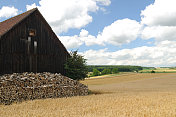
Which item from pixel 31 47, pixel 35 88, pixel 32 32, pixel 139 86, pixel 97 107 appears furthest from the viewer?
pixel 139 86

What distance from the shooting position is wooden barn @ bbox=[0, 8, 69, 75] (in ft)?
66.1

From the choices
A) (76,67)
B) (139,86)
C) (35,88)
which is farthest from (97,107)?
(139,86)

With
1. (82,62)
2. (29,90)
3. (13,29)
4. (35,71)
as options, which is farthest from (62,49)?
(29,90)

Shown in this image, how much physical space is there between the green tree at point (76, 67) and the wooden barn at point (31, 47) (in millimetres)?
842

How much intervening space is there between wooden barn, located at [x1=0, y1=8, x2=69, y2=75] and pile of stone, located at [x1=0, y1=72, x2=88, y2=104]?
6.96 ft

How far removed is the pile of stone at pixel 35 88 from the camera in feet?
51.0

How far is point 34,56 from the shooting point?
22.2m

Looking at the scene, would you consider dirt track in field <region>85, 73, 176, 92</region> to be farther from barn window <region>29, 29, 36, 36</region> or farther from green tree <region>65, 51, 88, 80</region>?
barn window <region>29, 29, 36, 36</region>

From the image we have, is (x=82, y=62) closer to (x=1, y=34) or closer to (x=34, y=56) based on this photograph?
(x=34, y=56)

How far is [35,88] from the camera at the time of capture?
16984mm

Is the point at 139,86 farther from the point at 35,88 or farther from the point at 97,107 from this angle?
the point at 97,107

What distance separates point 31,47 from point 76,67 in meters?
6.08

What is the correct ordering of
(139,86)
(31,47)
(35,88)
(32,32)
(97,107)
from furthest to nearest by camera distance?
(139,86) < (32,32) < (31,47) < (35,88) < (97,107)

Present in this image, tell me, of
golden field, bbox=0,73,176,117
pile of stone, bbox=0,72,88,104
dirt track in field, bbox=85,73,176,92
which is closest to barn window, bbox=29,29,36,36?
pile of stone, bbox=0,72,88,104
